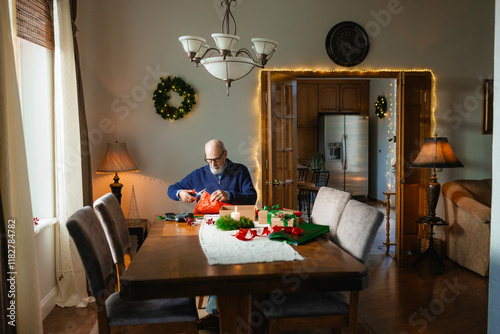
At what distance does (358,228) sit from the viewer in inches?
94.1

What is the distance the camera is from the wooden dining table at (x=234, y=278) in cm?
184

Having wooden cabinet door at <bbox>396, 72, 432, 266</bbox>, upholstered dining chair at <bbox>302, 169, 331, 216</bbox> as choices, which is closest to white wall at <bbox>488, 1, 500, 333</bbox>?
wooden cabinet door at <bbox>396, 72, 432, 266</bbox>

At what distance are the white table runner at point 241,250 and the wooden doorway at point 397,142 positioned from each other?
196cm

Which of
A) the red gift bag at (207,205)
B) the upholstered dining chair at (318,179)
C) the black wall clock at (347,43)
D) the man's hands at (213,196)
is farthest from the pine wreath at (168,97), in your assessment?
the upholstered dining chair at (318,179)

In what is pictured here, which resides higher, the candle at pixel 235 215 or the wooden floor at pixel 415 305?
the candle at pixel 235 215

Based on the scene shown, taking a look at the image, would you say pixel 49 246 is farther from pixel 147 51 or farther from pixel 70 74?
pixel 147 51

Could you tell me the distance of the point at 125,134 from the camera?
14.6ft

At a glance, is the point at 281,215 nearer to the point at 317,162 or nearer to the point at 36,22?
the point at 36,22

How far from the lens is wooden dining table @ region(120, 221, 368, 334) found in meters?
1.84

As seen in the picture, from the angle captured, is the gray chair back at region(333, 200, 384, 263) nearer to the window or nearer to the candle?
the candle

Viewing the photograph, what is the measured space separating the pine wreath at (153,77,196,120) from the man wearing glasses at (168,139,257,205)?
3.36 feet

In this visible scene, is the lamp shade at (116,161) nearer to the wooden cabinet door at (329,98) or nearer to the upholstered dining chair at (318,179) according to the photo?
the upholstered dining chair at (318,179)

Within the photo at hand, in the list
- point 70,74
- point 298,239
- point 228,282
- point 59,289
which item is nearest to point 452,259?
point 298,239

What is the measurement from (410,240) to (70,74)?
3984 mm
